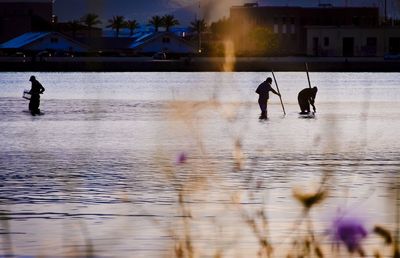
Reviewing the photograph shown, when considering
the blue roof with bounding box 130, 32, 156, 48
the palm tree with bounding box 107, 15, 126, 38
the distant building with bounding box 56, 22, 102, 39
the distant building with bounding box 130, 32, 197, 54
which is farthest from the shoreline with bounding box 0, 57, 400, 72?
the palm tree with bounding box 107, 15, 126, 38

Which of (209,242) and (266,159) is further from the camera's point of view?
(266,159)

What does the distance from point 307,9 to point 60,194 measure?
533ft

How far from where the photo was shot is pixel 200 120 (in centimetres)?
3878

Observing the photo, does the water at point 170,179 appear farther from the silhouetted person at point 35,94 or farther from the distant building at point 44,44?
the distant building at point 44,44

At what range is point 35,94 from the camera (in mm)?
38812

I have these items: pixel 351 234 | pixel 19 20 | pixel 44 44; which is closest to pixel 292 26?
pixel 19 20

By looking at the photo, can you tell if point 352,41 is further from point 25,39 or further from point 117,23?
point 117,23

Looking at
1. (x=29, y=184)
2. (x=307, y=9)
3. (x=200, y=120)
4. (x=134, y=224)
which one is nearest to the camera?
(x=134, y=224)

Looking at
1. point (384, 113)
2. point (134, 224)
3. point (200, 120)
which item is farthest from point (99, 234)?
point (384, 113)

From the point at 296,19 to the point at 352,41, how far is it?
A: 18.5 meters

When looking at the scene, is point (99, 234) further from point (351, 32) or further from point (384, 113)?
point (351, 32)

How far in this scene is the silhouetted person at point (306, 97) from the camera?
3941 cm

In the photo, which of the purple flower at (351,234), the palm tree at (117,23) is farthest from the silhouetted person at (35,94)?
the palm tree at (117,23)

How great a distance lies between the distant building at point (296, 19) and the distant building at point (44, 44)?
21.6 meters
